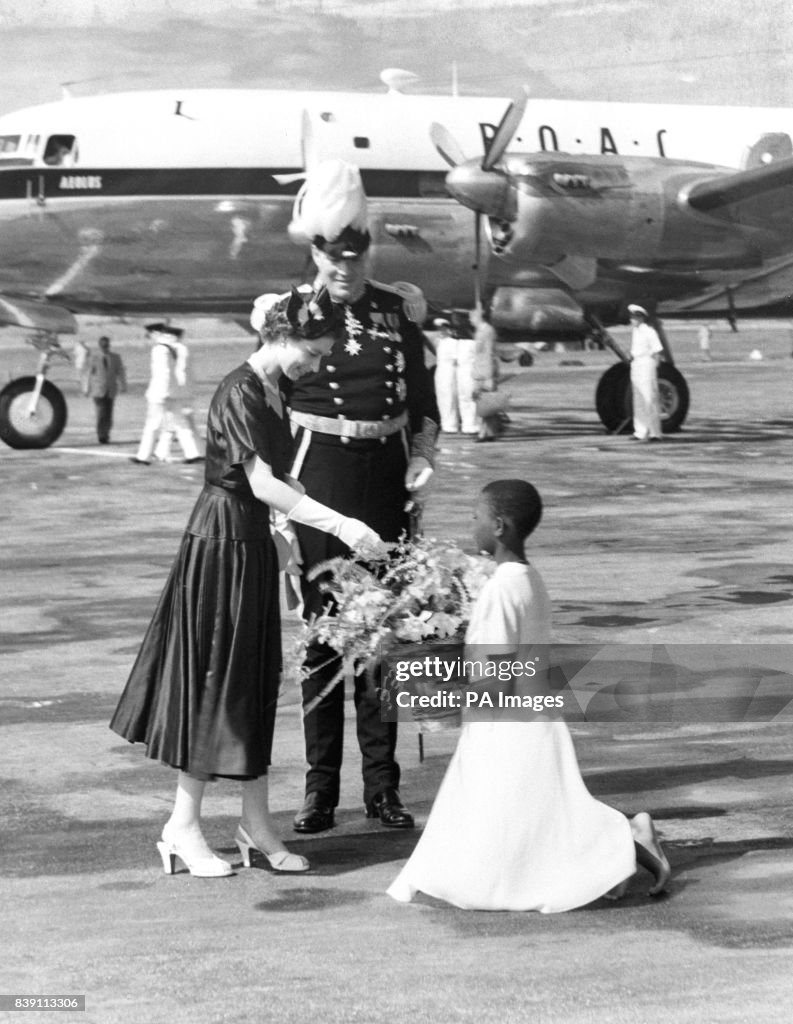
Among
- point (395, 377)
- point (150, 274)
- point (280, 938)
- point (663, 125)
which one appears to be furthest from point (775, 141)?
point (280, 938)

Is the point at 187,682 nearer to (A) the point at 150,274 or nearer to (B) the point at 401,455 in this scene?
(B) the point at 401,455

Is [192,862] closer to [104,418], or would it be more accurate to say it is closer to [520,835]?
[520,835]

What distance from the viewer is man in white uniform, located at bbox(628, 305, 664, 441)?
2294cm

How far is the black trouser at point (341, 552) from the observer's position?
6258mm

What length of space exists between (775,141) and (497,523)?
22893 mm

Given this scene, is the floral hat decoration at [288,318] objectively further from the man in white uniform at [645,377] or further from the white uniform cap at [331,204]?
the man in white uniform at [645,377]

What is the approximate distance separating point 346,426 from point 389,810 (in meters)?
1.34

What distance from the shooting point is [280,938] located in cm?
497

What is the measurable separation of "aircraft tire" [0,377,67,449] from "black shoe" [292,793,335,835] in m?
16.1

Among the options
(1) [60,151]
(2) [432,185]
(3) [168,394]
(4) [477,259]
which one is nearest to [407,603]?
(3) [168,394]

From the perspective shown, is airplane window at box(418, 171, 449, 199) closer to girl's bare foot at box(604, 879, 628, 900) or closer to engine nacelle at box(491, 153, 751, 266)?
engine nacelle at box(491, 153, 751, 266)
